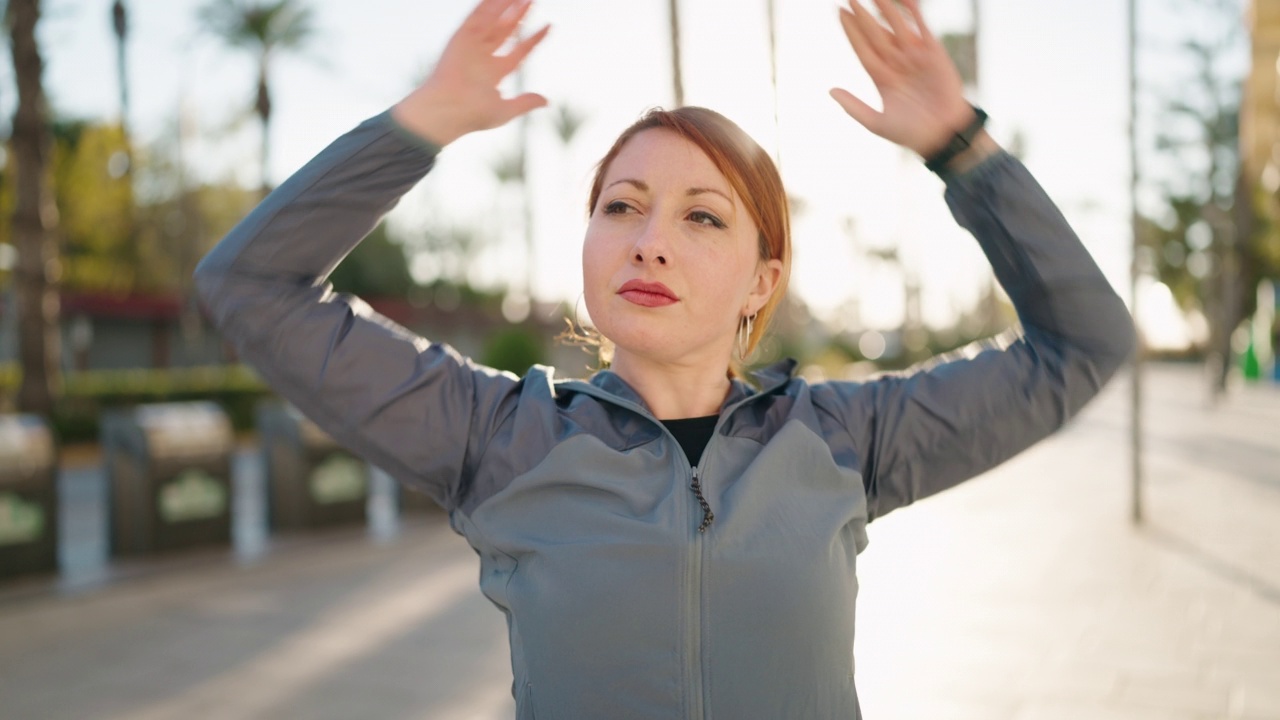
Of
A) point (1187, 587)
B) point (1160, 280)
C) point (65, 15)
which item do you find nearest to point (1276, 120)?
point (1187, 587)

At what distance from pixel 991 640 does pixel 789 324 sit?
30.3 meters

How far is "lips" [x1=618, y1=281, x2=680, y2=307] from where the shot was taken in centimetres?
169

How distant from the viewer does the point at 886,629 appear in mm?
5809

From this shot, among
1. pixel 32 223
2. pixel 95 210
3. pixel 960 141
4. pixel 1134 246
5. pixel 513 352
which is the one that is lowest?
pixel 513 352

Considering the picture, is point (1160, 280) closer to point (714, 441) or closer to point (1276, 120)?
point (1276, 120)

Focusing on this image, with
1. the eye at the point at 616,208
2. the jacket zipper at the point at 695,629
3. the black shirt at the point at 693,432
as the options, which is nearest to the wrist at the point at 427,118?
the eye at the point at 616,208

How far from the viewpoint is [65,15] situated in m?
15.5

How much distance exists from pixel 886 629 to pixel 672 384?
440 cm

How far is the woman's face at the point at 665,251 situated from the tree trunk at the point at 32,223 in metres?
15.2

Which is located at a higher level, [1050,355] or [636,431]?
[1050,355]

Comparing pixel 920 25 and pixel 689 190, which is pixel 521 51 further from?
pixel 920 25

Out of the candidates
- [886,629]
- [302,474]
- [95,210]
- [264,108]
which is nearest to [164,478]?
[302,474]

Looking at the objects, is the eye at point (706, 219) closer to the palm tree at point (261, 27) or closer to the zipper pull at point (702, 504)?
the zipper pull at point (702, 504)

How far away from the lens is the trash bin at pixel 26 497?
6.77m
